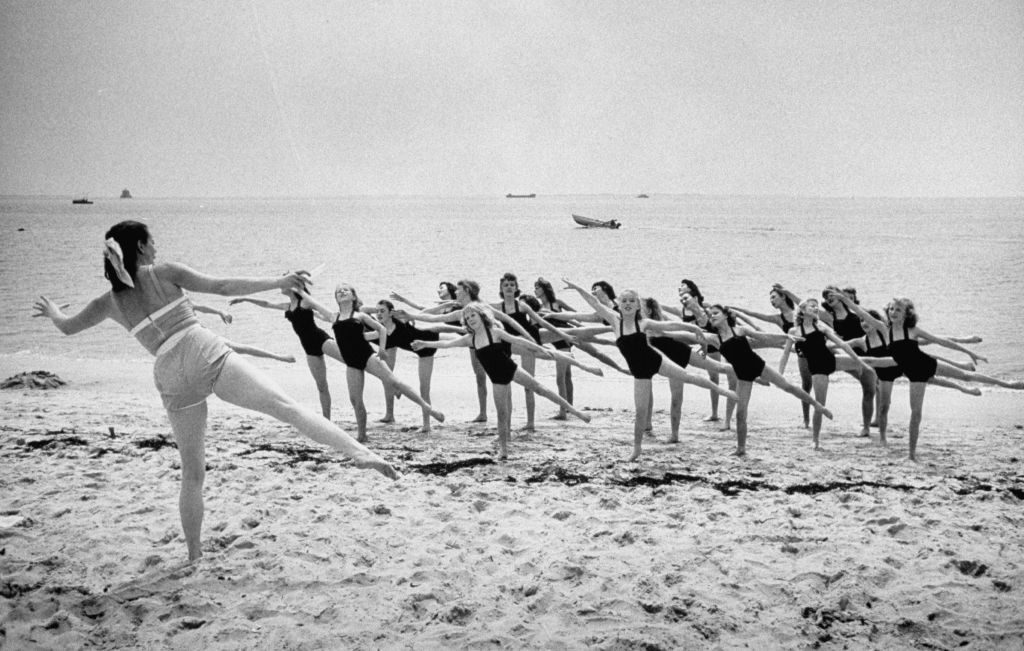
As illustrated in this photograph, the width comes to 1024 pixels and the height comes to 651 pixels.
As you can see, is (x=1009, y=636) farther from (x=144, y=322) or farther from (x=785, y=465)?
(x=144, y=322)

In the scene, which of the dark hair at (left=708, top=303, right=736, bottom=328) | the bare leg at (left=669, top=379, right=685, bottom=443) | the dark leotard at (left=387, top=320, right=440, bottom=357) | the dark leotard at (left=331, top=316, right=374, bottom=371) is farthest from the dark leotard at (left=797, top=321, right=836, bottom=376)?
the dark leotard at (left=331, top=316, right=374, bottom=371)

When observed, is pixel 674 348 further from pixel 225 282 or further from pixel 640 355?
pixel 225 282

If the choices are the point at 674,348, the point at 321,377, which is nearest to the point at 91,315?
the point at 321,377

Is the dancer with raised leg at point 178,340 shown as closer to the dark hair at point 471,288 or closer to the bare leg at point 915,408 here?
the dark hair at point 471,288

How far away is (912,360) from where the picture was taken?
7.80m

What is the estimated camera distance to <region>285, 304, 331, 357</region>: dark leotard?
907cm

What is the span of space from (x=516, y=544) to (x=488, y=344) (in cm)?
288

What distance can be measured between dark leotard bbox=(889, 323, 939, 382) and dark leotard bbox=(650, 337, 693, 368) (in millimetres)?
2175

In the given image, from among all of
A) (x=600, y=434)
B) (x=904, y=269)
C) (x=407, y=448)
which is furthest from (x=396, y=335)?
(x=904, y=269)

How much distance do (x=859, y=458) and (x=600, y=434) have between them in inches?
108

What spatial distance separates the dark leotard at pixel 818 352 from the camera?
28.0 feet

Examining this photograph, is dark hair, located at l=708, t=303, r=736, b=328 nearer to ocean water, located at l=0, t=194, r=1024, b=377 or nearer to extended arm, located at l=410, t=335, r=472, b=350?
extended arm, located at l=410, t=335, r=472, b=350

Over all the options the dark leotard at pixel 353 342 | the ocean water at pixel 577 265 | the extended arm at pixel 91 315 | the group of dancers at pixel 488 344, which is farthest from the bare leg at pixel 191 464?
the ocean water at pixel 577 265

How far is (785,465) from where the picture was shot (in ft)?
25.1
